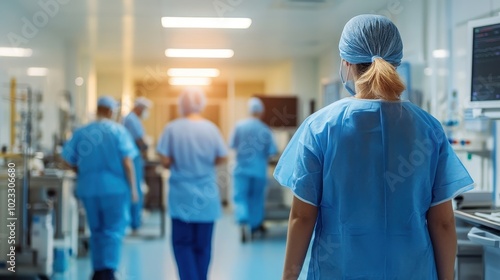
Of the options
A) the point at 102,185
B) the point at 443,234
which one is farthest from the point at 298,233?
the point at 102,185

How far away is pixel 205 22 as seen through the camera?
5246mm

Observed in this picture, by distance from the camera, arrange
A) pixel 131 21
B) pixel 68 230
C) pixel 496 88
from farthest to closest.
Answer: pixel 131 21
pixel 68 230
pixel 496 88

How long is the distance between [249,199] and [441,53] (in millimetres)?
2723

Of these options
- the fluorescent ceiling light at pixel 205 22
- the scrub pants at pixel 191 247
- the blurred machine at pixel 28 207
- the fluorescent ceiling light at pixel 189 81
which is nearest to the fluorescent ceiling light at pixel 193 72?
the fluorescent ceiling light at pixel 189 81

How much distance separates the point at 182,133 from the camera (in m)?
3.36

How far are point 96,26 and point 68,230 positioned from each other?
2185 mm

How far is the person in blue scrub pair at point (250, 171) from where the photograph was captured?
18.1 feet

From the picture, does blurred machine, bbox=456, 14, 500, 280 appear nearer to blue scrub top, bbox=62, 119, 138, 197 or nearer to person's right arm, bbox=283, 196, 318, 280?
person's right arm, bbox=283, 196, 318, 280

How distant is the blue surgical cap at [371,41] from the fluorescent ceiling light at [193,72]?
24.3 feet

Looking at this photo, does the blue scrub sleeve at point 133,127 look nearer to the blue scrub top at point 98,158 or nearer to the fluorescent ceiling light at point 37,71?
the fluorescent ceiling light at point 37,71

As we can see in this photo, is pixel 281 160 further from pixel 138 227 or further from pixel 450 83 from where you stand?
pixel 138 227

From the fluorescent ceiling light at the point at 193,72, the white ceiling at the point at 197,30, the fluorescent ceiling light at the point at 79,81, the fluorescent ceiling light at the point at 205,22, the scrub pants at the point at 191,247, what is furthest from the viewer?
the fluorescent ceiling light at the point at 193,72

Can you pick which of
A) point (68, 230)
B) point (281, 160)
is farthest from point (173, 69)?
point (281, 160)

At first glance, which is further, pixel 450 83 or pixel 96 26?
pixel 96 26
